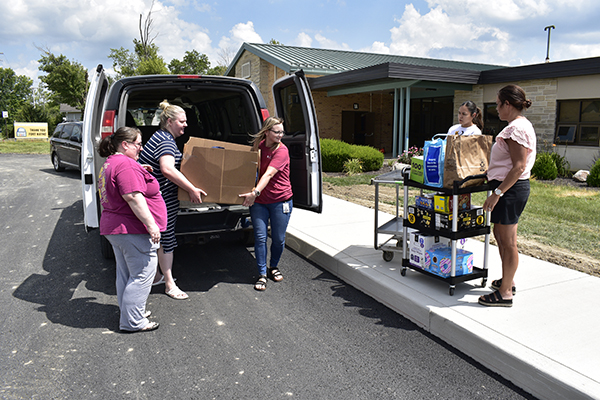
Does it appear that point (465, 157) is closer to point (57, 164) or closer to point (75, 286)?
point (75, 286)

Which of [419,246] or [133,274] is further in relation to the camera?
[419,246]

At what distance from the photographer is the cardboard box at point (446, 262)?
4234mm

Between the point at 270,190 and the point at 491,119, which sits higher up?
the point at 491,119

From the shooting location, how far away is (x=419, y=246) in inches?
176

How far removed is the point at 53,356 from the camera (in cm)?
340

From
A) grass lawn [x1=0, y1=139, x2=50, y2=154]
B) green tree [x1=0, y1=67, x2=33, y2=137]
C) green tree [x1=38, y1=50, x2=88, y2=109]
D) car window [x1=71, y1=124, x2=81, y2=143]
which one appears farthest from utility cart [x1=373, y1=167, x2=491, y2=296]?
green tree [x1=0, y1=67, x2=33, y2=137]

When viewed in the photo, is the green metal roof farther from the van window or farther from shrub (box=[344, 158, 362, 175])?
the van window

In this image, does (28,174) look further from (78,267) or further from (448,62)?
(448,62)

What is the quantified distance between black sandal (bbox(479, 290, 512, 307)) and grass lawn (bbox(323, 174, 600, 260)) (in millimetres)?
2310

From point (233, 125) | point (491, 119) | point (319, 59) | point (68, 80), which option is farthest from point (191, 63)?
point (233, 125)

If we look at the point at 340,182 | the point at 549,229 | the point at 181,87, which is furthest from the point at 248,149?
the point at 340,182

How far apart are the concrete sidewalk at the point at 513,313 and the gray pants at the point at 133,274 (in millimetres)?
2167

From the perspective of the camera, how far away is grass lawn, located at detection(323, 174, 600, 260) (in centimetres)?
610

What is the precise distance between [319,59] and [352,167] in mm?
9778
